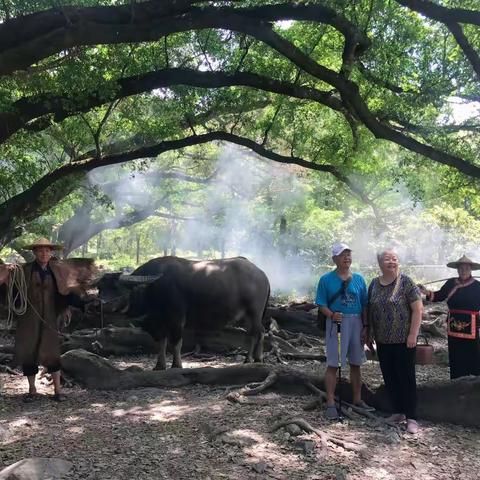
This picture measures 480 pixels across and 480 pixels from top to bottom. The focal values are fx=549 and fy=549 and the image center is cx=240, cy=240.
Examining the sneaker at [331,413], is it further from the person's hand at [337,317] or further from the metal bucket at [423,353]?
the metal bucket at [423,353]

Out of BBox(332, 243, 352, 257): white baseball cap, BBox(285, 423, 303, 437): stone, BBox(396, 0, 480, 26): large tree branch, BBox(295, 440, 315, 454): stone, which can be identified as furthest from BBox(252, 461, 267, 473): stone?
BBox(396, 0, 480, 26): large tree branch

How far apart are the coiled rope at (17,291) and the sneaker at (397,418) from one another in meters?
4.48

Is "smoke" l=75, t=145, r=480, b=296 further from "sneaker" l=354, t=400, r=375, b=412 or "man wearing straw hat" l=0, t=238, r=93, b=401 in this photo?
"sneaker" l=354, t=400, r=375, b=412

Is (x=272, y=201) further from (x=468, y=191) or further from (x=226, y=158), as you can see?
(x=468, y=191)

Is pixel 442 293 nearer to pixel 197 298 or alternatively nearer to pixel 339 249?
pixel 339 249

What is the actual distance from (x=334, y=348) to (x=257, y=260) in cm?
2806

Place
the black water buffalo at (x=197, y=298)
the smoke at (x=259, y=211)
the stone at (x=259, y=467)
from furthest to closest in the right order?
the smoke at (x=259, y=211), the black water buffalo at (x=197, y=298), the stone at (x=259, y=467)

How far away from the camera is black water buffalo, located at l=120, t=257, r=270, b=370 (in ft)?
29.7

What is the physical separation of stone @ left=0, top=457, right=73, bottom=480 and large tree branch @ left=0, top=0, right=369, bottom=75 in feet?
16.6

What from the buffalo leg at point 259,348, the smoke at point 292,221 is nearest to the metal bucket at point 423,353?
the buffalo leg at point 259,348

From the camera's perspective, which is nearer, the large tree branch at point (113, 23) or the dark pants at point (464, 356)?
the dark pants at point (464, 356)

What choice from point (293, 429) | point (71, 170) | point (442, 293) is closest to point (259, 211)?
point (71, 170)

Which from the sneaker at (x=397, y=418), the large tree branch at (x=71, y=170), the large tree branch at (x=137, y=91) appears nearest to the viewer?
the sneaker at (x=397, y=418)

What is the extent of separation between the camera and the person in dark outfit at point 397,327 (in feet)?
18.7
